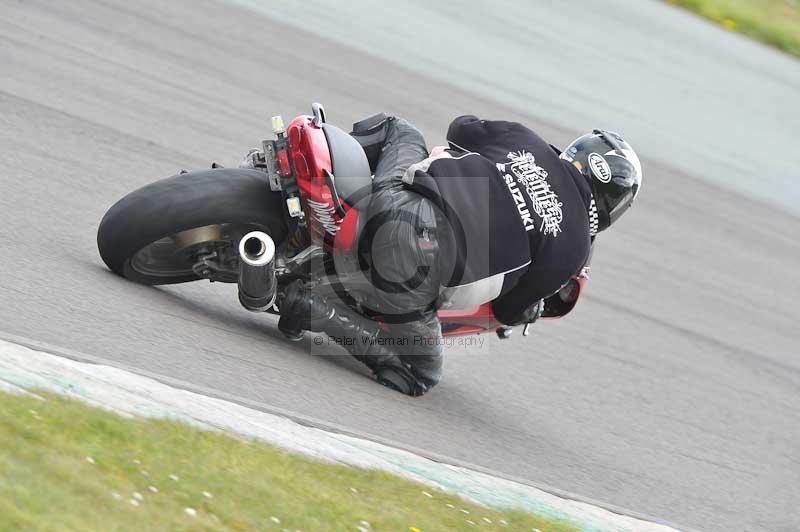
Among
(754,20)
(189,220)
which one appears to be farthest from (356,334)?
(754,20)

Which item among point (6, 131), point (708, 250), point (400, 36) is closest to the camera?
point (6, 131)

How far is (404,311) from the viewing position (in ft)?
16.4

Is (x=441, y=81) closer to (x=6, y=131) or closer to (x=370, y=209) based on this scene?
(x=6, y=131)

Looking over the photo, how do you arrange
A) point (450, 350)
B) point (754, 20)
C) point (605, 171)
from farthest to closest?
point (754, 20) → point (450, 350) → point (605, 171)

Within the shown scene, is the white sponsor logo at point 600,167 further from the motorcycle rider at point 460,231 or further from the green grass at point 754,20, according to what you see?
the green grass at point 754,20

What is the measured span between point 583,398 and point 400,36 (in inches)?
278

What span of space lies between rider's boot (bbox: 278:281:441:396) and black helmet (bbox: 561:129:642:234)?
1.00 m

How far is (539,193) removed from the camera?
4.86 m

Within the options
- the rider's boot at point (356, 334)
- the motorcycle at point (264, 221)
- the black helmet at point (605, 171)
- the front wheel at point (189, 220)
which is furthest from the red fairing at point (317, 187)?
the black helmet at point (605, 171)

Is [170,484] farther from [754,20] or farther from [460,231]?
[754,20]

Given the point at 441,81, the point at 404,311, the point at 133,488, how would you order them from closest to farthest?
1. the point at 133,488
2. the point at 404,311
3. the point at 441,81

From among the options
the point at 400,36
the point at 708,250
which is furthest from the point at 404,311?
the point at 400,36

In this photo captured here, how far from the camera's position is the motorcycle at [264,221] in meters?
4.72

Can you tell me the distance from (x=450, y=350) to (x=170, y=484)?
3.06 metres
